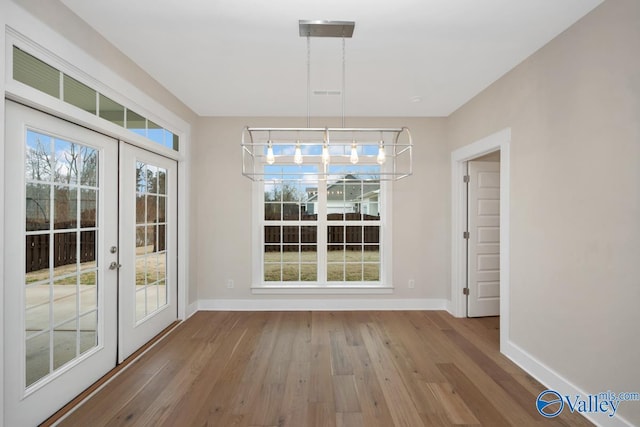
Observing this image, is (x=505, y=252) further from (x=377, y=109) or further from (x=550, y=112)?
(x=377, y=109)

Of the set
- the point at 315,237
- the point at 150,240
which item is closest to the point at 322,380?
the point at 315,237

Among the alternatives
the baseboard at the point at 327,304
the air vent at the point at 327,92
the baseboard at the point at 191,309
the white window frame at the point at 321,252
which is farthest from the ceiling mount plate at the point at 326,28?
the baseboard at the point at 191,309

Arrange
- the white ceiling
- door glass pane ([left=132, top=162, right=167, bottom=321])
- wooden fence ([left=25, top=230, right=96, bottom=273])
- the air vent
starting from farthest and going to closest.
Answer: the air vent, door glass pane ([left=132, top=162, right=167, bottom=321]), the white ceiling, wooden fence ([left=25, top=230, right=96, bottom=273])

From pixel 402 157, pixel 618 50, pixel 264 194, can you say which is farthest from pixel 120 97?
pixel 618 50

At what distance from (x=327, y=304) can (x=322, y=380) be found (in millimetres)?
1692

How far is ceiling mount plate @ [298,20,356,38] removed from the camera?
2080mm

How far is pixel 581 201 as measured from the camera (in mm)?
2039

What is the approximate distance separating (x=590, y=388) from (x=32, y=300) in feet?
12.0

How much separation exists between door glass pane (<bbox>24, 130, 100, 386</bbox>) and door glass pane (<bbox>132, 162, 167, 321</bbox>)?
1.80ft

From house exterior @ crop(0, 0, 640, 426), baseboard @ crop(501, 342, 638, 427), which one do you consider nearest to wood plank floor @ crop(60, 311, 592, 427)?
baseboard @ crop(501, 342, 638, 427)

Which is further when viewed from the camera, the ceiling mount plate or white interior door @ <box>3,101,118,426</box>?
the ceiling mount plate

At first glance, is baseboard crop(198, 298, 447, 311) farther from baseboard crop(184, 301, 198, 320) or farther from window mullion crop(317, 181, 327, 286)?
window mullion crop(317, 181, 327, 286)

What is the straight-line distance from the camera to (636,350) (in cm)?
171

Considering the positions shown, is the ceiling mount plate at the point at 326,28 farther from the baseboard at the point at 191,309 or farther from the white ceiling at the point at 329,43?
the baseboard at the point at 191,309
